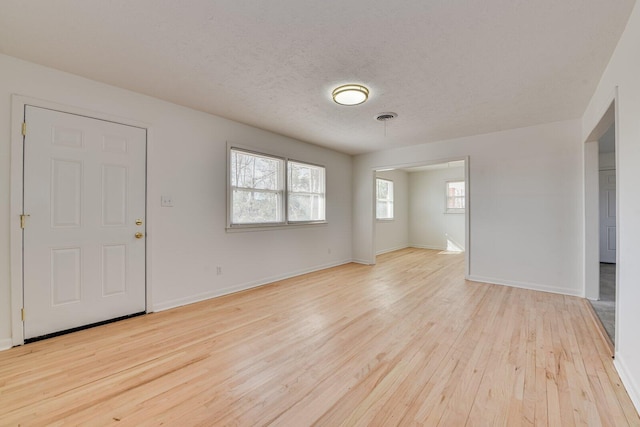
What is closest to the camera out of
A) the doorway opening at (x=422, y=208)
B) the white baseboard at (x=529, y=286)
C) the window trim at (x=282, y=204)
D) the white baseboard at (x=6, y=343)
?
the white baseboard at (x=6, y=343)

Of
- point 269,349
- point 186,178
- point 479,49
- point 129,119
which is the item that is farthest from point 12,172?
point 479,49

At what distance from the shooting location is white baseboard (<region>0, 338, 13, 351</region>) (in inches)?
91.1

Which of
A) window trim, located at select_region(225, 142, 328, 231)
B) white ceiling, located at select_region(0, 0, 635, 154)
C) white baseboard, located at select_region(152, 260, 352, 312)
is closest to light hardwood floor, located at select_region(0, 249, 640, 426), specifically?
white baseboard, located at select_region(152, 260, 352, 312)

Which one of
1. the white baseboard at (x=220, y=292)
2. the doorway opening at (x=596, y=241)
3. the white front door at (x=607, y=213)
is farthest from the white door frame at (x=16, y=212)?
the white front door at (x=607, y=213)

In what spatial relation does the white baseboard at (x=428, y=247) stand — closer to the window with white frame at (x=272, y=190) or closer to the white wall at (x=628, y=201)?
the window with white frame at (x=272, y=190)

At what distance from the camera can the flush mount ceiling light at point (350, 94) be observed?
2804 millimetres

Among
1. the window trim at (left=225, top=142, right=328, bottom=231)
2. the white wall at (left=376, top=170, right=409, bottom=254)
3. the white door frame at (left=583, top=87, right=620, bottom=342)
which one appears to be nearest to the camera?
the white door frame at (left=583, top=87, right=620, bottom=342)

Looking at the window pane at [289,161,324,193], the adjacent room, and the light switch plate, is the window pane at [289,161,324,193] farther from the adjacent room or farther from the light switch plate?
the light switch plate

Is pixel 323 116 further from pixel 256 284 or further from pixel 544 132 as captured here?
pixel 544 132

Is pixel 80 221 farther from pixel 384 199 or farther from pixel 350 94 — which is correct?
pixel 384 199

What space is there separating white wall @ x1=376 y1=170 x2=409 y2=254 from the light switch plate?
209 inches

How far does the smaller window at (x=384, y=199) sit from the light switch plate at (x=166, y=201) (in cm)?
541

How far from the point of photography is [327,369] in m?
2.03

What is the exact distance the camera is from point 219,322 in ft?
9.48
